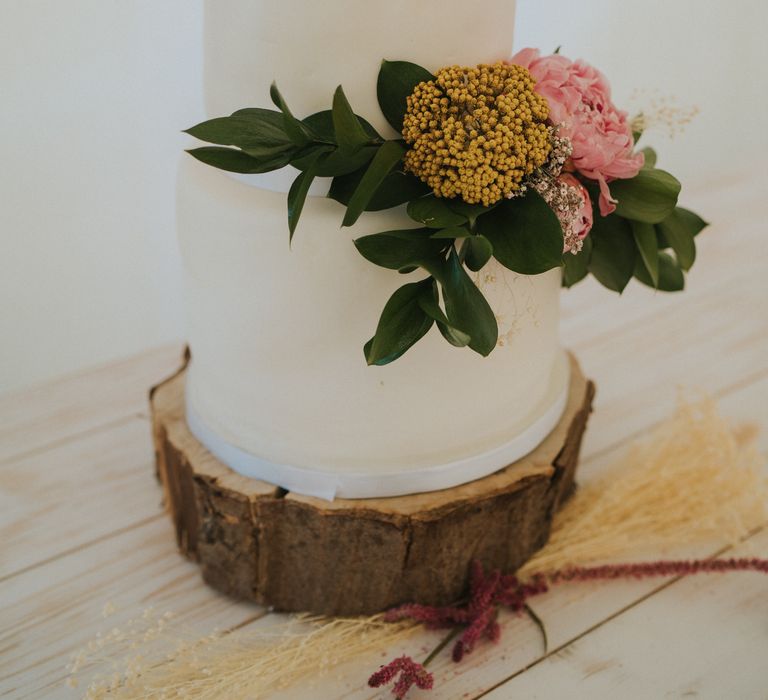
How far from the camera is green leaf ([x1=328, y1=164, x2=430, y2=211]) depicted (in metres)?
1.08

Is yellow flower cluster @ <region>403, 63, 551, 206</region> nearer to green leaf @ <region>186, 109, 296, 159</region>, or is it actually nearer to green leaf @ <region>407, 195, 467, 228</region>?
green leaf @ <region>407, 195, 467, 228</region>

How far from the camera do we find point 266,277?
3.76 feet

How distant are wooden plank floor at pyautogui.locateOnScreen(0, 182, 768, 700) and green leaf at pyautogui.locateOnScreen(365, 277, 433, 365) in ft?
1.46

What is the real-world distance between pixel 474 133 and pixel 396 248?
0.15 m

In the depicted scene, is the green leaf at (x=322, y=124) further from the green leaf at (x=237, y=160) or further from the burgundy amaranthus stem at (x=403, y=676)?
the burgundy amaranthus stem at (x=403, y=676)

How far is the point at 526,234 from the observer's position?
1064 mm

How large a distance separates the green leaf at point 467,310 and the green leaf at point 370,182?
0.37ft

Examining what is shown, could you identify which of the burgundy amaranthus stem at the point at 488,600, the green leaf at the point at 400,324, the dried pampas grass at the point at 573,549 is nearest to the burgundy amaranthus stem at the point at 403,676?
the burgundy amaranthus stem at the point at 488,600

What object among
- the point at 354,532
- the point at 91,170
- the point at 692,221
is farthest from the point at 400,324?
the point at 91,170

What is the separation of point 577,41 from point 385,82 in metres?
1.67

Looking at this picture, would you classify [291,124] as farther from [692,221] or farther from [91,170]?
[91,170]

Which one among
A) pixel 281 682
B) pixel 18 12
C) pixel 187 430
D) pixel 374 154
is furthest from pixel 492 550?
pixel 18 12

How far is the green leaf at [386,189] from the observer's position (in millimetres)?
1085

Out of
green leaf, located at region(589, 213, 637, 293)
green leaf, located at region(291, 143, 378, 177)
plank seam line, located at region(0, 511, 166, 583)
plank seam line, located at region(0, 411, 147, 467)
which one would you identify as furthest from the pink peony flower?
plank seam line, located at region(0, 411, 147, 467)
